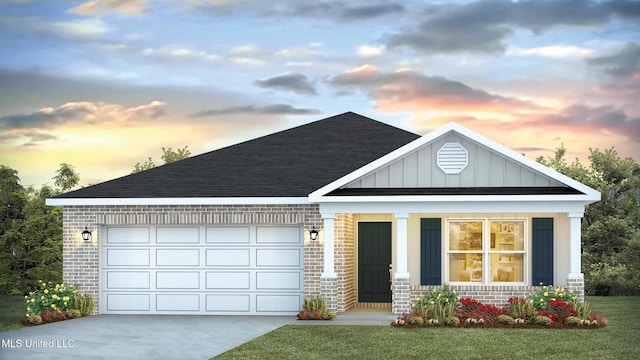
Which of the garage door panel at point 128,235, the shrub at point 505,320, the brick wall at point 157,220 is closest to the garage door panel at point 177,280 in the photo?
the garage door panel at point 128,235

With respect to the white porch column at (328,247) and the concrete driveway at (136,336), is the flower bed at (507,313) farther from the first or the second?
the concrete driveway at (136,336)

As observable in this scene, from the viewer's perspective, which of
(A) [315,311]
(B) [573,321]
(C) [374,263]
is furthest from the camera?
(C) [374,263]

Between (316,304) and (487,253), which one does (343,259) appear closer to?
(316,304)

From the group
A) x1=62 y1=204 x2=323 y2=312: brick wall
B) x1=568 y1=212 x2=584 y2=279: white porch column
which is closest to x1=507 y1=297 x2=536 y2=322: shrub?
x1=568 y1=212 x2=584 y2=279: white porch column

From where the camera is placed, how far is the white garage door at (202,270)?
20922 mm

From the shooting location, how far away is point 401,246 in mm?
19391

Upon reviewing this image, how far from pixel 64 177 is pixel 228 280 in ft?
55.2

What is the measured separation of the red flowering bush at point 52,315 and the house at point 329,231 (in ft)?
3.93

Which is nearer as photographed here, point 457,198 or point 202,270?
point 457,198

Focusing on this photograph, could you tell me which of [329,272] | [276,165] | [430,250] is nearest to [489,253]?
[430,250]

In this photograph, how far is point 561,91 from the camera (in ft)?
97.8

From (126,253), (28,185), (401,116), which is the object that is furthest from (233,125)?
(126,253)

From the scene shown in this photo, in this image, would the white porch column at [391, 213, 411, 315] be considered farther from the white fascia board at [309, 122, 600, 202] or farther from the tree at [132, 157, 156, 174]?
the tree at [132, 157, 156, 174]

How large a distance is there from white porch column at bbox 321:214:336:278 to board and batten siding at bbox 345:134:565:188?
2.98ft
